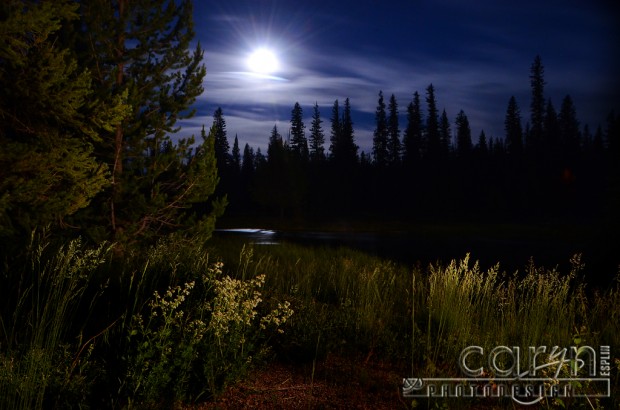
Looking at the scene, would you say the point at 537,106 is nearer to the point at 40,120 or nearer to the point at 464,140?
the point at 464,140

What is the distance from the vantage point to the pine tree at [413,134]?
7200 cm

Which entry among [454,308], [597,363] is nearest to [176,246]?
[454,308]

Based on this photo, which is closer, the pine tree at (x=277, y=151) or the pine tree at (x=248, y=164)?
the pine tree at (x=277, y=151)

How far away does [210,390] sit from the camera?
14.0ft

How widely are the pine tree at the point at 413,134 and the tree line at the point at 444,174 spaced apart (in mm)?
139

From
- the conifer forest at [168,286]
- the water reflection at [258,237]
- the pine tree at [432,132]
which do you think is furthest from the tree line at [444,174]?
the conifer forest at [168,286]

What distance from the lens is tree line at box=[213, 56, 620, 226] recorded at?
211ft

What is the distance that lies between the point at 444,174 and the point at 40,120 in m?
62.7

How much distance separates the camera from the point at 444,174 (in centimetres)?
6756

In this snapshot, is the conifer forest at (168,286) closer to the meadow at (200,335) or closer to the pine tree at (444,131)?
the meadow at (200,335)

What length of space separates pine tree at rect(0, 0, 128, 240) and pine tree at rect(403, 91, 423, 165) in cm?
6547

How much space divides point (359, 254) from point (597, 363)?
11.4m

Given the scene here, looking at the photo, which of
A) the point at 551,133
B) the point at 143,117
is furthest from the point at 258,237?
the point at 551,133

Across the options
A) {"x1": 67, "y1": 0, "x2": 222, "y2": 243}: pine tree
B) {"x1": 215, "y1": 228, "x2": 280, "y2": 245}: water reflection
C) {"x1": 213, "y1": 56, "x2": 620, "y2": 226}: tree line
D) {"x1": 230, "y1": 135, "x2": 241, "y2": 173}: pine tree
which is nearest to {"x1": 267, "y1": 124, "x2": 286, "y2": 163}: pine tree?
{"x1": 213, "y1": 56, "x2": 620, "y2": 226}: tree line
